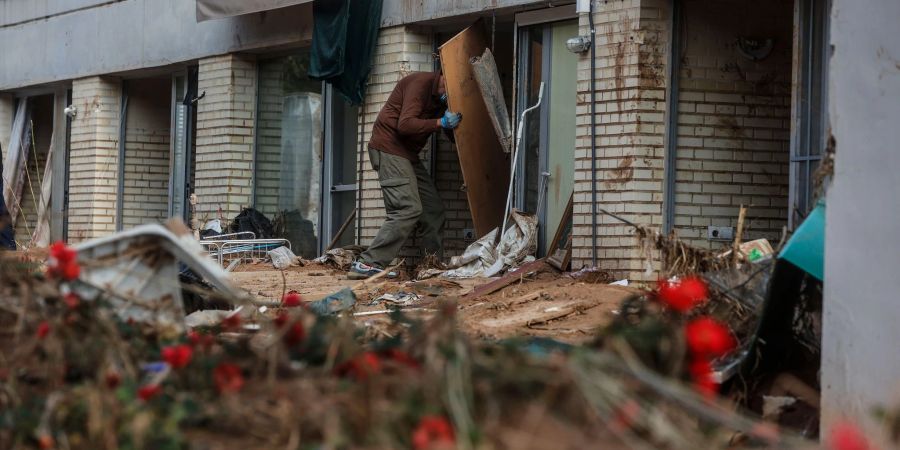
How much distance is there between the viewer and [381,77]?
12.9 m

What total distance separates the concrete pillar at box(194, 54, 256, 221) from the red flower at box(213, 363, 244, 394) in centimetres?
1123

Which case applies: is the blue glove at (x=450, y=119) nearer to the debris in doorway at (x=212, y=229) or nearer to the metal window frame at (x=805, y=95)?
the metal window frame at (x=805, y=95)

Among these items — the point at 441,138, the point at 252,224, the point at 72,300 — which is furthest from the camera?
the point at 252,224

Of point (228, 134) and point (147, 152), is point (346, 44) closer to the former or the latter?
point (228, 134)

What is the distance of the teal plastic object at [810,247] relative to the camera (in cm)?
636

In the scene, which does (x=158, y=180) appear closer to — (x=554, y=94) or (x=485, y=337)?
(x=554, y=94)

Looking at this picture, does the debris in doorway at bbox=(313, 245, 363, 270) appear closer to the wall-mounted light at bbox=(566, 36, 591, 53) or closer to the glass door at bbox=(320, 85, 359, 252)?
the glass door at bbox=(320, 85, 359, 252)

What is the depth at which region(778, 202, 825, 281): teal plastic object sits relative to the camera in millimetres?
6355

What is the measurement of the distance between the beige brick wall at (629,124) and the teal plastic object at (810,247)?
3864 millimetres

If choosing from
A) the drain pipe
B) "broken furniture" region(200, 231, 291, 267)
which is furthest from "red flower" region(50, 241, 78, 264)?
"broken furniture" region(200, 231, 291, 267)

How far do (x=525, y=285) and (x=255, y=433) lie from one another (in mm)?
6748

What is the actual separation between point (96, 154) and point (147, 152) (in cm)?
65

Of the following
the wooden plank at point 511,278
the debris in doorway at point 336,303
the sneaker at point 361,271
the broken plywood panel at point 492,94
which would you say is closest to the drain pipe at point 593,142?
the wooden plank at point 511,278

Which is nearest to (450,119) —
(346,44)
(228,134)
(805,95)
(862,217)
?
(346,44)
